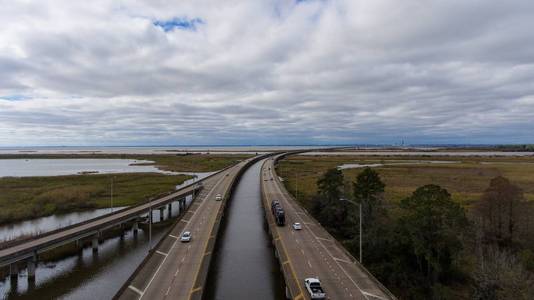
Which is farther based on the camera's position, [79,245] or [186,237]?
[79,245]

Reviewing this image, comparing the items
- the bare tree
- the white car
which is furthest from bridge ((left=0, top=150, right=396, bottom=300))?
the bare tree

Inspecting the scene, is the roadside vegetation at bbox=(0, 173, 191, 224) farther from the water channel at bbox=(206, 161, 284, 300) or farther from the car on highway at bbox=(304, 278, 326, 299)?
the car on highway at bbox=(304, 278, 326, 299)

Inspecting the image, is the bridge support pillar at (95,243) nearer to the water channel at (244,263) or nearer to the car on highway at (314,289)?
the water channel at (244,263)

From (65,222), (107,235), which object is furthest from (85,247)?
(65,222)

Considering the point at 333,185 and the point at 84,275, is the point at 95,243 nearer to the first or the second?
the point at 84,275

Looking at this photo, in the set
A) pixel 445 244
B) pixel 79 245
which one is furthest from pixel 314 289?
pixel 79 245

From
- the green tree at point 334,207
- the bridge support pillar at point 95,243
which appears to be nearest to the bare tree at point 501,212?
the green tree at point 334,207

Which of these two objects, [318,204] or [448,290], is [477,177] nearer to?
[318,204]
